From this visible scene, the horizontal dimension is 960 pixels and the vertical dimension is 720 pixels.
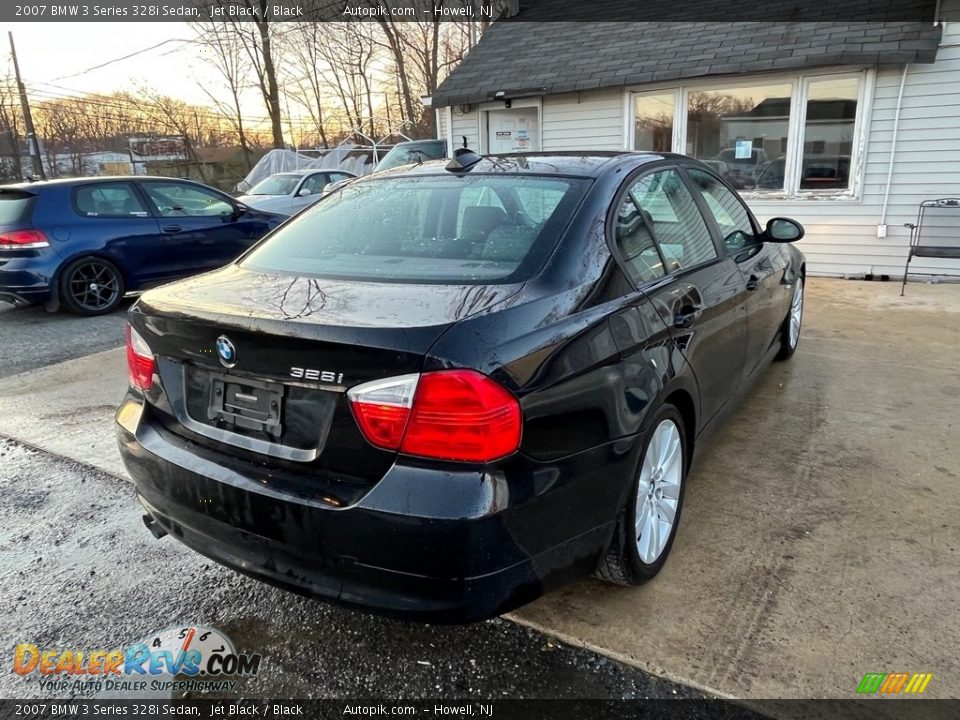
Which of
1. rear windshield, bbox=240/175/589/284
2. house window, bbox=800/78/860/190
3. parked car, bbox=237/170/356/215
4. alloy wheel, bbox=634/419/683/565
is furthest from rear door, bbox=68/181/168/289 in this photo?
house window, bbox=800/78/860/190

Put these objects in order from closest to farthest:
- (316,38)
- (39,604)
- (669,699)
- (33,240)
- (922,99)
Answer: (669,699) → (39,604) → (33,240) → (922,99) → (316,38)

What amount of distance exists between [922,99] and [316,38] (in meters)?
25.9

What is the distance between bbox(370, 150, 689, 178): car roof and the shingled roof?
237 inches

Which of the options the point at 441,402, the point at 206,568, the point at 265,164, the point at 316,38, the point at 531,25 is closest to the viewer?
the point at 441,402

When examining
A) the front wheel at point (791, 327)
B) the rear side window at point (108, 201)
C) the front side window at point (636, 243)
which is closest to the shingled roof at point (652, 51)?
the front wheel at point (791, 327)

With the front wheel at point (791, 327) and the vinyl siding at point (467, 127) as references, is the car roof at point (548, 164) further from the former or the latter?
the vinyl siding at point (467, 127)

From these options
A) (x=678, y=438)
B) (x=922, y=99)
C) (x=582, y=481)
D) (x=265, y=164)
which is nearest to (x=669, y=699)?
(x=582, y=481)

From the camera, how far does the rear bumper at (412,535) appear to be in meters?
1.69

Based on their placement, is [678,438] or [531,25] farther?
[531,25]

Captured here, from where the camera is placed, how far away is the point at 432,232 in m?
2.55

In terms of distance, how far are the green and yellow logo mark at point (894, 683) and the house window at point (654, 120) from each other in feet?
26.4

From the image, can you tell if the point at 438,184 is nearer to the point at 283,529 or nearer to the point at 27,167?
the point at 283,529

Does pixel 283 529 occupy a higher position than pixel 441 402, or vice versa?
pixel 441 402

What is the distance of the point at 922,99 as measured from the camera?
24.6 ft
